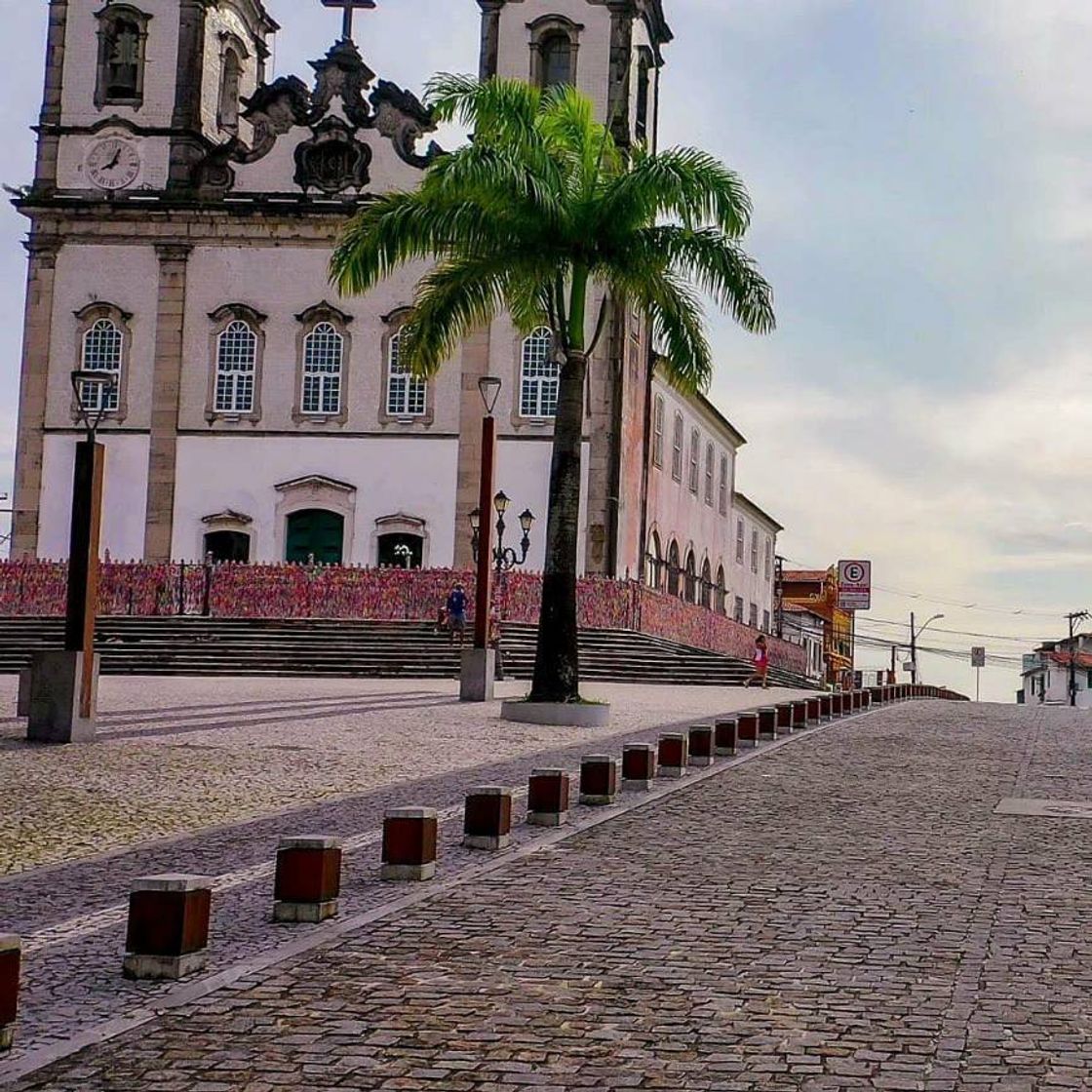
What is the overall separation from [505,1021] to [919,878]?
3.96 m

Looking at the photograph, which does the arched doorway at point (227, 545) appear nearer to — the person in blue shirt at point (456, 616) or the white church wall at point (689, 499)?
the person in blue shirt at point (456, 616)

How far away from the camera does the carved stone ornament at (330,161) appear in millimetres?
46031

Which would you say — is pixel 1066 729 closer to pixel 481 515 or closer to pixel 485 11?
pixel 481 515

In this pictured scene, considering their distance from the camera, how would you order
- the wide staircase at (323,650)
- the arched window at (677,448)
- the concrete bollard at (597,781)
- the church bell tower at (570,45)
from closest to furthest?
1. the concrete bollard at (597,781)
2. the wide staircase at (323,650)
3. the church bell tower at (570,45)
4. the arched window at (677,448)

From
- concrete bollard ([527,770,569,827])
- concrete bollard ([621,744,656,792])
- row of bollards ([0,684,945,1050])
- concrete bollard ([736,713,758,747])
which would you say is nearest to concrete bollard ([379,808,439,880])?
row of bollards ([0,684,945,1050])

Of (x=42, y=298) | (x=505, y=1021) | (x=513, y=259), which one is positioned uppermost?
(x=42, y=298)

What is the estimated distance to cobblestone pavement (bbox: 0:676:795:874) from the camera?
36.0ft

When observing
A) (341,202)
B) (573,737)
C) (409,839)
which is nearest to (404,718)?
(573,737)

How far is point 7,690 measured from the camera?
962 inches

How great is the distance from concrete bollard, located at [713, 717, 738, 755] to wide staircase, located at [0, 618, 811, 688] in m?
17.0

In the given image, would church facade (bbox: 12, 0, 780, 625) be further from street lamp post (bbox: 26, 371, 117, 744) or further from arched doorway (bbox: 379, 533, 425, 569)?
street lamp post (bbox: 26, 371, 117, 744)

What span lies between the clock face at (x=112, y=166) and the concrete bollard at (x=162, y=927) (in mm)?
42077

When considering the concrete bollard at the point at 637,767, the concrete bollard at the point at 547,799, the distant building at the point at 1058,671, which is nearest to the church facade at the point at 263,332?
the concrete bollard at the point at 637,767

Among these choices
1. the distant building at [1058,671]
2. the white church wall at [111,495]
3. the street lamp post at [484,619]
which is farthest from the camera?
the distant building at [1058,671]
